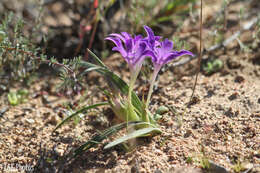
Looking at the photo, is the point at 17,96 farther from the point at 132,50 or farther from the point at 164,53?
the point at 164,53

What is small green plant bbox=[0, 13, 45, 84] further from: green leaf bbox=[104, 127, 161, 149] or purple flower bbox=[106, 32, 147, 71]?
green leaf bbox=[104, 127, 161, 149]

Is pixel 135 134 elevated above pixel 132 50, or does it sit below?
below

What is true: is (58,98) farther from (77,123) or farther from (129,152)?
(129,152)

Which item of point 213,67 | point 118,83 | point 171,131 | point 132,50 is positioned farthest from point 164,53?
point 213,67

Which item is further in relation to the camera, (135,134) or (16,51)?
(16,51)

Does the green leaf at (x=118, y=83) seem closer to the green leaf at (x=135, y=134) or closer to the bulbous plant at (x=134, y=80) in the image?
the bulbous plant at (x=134, y=80)

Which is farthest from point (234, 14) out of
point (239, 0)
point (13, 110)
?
point (13, 110)

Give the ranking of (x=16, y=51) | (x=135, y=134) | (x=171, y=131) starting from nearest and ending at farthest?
(x=135, y=134) → (x=171, y=131) → (x=16, y=51)

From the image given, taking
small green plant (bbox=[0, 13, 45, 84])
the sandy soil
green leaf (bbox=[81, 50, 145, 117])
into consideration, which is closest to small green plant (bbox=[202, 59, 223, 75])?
the sandy soil
